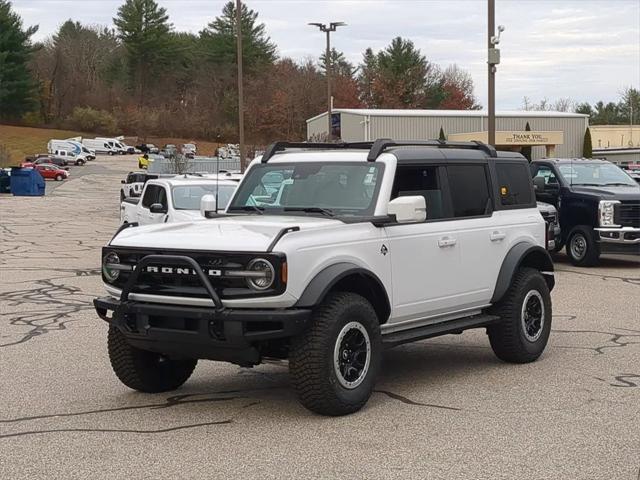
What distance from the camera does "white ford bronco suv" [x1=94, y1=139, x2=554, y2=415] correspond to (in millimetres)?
6168

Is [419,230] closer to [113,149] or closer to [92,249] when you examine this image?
[92,249]

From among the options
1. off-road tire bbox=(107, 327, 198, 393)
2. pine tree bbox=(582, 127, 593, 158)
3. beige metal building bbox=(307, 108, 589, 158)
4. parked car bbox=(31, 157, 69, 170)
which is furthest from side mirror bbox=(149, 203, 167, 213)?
parked car bbox=(31, 157, 69, 170)

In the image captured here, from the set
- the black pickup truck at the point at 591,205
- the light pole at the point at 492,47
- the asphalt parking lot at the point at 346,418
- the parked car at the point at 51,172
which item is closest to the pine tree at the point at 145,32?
the parked car at the point at 51,172

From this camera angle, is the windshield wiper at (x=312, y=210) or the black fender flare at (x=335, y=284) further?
the windshield wiper at (x=312, y=210)

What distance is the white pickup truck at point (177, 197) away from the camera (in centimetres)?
1583

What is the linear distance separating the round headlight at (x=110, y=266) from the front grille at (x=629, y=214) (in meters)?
12.0

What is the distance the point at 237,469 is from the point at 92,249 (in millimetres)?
16493

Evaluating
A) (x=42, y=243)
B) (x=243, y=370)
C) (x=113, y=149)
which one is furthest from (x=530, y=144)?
(x=113, y=149)

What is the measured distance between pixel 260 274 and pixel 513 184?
3572 millimetres

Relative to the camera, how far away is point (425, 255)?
291 inches

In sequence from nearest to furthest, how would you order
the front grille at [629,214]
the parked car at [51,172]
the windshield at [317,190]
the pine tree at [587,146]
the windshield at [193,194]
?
the windshield at [317,190] → the windshield at [193,194] → the front grille at [629,214] → the pine tree at [587,146] → the parked car at [51,172]

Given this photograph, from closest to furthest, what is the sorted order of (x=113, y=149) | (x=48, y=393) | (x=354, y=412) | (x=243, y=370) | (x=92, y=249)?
(x=354, y=412) → (x=48, y=393) → (x=243, y=370) → (x=92, y=249) → (x=113, y=149)

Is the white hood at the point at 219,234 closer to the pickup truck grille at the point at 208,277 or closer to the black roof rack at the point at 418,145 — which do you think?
the pickup truck grille at the point at 208,277

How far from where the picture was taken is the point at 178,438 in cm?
596
